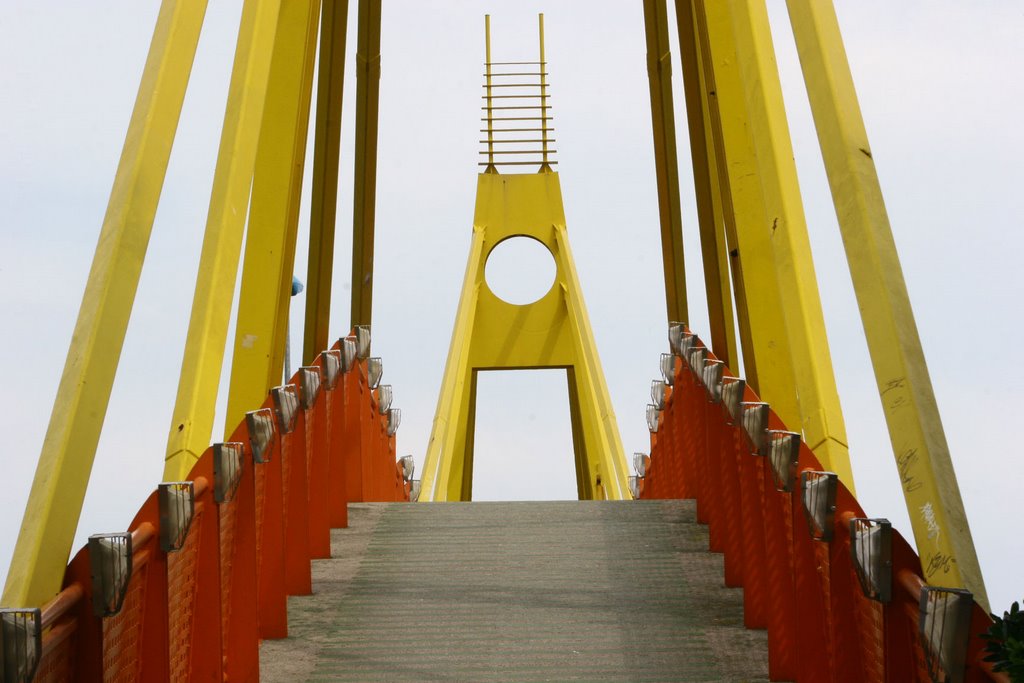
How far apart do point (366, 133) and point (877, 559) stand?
809 cm

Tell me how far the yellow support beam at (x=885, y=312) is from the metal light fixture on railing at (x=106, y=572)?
197 centimetres

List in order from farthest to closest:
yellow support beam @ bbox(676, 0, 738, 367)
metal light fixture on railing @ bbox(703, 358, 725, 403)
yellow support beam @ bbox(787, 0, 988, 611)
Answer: yellow support beam @ bbox(676, 0, 738, 367) < metal light fixture on railing @ bbox(703, 358, 725, 403) < yellow support beam @ bbox(787, 0, 988, 611)

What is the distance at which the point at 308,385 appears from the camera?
647 centimetres

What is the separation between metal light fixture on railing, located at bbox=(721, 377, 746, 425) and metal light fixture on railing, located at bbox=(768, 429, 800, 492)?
848 mm

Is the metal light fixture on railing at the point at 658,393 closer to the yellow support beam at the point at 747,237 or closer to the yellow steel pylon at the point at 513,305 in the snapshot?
the yellow support beam at the point at 747,237

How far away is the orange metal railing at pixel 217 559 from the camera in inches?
141

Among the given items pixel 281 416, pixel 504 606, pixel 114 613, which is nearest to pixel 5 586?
pixel 114 613

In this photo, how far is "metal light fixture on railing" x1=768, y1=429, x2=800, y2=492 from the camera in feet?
15.1

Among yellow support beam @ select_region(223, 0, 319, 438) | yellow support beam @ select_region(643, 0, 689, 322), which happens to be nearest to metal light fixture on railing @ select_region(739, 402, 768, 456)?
yellow support beam @ select_region(223, 0, 319, 438)

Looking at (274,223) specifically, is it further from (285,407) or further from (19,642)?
(19,642)

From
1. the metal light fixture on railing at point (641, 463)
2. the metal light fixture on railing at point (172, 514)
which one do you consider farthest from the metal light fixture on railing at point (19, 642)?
the metal light fixture on railing at point (641, 463)

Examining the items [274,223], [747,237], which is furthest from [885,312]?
[274,223]

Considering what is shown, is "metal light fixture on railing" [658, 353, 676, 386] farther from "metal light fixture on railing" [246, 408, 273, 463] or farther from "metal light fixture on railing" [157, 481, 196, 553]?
"metal light fixture on railing" [157, 481, 196, 553]

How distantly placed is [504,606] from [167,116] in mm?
2478
